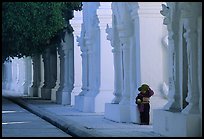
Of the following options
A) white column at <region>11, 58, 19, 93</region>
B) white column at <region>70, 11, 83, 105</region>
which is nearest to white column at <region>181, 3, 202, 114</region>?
white column at <region>70, 11, 83, 105</region>

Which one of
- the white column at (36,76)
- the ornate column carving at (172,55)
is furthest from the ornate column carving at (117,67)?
the white column at (36,76)

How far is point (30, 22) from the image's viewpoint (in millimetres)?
28984

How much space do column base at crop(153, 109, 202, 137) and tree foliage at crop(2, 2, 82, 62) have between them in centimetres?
1308

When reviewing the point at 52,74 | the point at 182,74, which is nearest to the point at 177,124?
the point at 182,74

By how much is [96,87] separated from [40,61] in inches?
765

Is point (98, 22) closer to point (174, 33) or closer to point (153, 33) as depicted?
point (153, 33)

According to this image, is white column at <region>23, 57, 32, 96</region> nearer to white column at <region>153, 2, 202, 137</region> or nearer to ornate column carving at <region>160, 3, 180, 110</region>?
ornate column carving at <region>160, 3, 180, 110</region>

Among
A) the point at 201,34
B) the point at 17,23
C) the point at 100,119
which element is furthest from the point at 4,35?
the point at 201,34

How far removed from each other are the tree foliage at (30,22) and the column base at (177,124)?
13.1 metres

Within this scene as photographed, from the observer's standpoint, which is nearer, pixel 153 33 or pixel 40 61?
pixel 153 33

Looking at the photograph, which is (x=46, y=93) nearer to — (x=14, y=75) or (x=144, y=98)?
(x=144, y=98)

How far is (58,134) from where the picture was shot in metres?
16.9

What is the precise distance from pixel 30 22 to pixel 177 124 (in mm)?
15766

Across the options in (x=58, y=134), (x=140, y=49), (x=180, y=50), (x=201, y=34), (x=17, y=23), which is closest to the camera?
(x=201, y=34)
